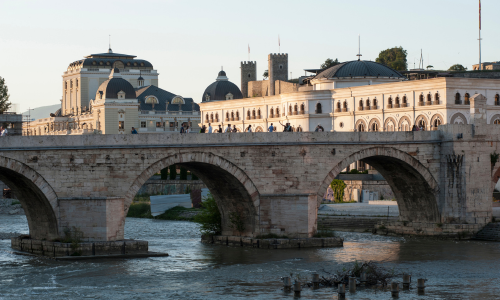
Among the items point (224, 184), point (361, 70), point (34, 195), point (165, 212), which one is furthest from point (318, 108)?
point (34, 195)

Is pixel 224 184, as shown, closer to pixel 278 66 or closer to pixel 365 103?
pixel 365 103

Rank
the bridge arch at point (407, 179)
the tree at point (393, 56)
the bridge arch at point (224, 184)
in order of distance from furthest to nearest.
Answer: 1. the tree at point (393, 56)
2. the bridge arch at point (407, 179)
3. the bridge arch at point (224, 184)

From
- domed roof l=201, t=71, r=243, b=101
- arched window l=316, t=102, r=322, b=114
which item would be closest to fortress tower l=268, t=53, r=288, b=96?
domed roof l=201, t=71, r=243, b=101

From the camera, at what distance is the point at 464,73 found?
78875 millimetres

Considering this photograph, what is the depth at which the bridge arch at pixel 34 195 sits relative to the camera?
2902cm

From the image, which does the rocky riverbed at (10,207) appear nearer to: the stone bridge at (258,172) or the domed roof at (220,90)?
the stone bridge at (258,172)

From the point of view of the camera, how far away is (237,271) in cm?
2809

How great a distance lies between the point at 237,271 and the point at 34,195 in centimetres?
822

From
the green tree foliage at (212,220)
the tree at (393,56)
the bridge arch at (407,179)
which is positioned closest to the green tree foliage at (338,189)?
the bridge arch at (407,179)

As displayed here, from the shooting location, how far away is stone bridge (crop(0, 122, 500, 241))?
97.0 feet

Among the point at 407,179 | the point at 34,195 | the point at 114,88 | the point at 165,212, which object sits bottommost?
the point at 165,212

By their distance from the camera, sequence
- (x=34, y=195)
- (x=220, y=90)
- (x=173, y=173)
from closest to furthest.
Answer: (x=34, y=195) < (x=173, y=173) < (x=220, y=90)

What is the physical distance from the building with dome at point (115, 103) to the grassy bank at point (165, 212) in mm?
24413

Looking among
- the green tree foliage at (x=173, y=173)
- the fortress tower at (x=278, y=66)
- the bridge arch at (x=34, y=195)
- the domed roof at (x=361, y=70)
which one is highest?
the fortress tower at (x=278, y=66)
